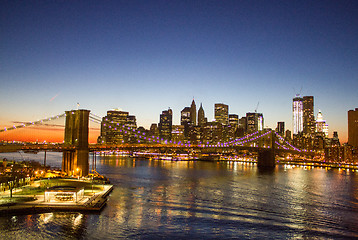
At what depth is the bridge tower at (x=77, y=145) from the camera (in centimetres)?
4597

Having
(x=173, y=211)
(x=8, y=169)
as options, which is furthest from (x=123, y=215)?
(x=8, y=169)

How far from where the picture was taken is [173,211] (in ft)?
93.6

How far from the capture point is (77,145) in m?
46.3

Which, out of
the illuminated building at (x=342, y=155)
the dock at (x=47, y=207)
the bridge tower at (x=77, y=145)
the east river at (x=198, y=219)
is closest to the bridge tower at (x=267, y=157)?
the illuminated building at (x=342, y=155)

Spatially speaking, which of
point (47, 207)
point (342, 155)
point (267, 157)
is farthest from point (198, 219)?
point (342, 155)

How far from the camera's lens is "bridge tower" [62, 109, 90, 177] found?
46.0m

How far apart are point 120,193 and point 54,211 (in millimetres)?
12264

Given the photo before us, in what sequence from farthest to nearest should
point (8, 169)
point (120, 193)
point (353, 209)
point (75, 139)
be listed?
point (8, 169) → point (75, 139) → point (120, 193) → point (353, 209)

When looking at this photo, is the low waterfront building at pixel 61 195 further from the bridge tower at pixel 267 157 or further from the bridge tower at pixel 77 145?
the bridge tower at pixel 267 157

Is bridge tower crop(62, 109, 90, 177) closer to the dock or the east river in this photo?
the east river

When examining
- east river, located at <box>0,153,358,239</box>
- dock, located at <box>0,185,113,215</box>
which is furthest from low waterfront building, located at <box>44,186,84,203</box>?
east river, located at <box>0,153,358,239</box>

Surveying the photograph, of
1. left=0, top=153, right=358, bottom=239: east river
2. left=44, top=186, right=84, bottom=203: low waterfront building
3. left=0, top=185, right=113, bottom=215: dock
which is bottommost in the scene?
left=0, top=153, right=358, bottom=239: east river

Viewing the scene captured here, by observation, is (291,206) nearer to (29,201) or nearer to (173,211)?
(173,211)

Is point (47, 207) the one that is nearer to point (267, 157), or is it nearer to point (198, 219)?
point (198, 219)
